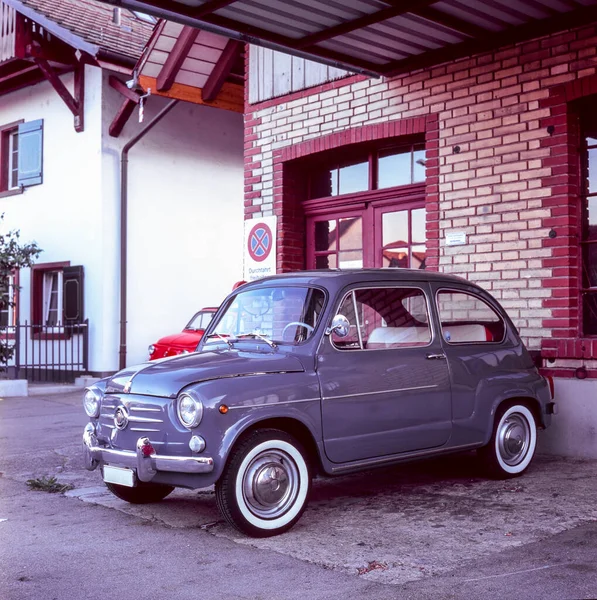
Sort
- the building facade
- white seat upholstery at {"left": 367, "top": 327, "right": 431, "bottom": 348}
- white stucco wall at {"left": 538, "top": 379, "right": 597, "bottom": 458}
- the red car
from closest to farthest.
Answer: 1. white seat upholstery at {"left": 367, "top": 327, "right": 431, "bottom": 348}
2. white stucco wall at {"left": 538, "top": 379, "right": 597, "bottom": 458}
3. the building facade
4. the red car

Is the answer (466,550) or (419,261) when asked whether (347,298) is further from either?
(419,261)

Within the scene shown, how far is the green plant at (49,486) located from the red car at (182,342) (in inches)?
271

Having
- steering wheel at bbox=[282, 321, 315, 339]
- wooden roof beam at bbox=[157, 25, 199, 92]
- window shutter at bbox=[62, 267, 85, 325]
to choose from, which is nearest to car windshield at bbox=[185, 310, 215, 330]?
window shutter at bbox=[62, 267, 85, 325]

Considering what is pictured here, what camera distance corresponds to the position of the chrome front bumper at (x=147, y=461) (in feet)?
16.8

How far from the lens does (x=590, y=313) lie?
8.10 m

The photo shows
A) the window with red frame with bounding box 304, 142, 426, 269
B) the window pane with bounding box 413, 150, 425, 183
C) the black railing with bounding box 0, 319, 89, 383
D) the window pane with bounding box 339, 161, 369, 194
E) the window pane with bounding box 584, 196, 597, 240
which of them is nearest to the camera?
the window pane with bounding box 584, 196, 597, 240

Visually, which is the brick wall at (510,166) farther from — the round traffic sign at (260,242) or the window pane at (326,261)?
the round traffic sign at (260,242)

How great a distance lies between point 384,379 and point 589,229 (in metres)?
3.27

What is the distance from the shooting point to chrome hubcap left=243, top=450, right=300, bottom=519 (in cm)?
525

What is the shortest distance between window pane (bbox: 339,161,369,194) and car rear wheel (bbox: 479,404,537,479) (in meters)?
3.98

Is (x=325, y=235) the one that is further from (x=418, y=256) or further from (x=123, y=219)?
(x=123, y=219)

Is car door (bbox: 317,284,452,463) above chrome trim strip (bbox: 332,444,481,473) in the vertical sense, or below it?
above

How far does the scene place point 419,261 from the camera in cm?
970

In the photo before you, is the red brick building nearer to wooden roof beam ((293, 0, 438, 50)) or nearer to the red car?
wooden roof beam ((293, 0, 438, 50))
